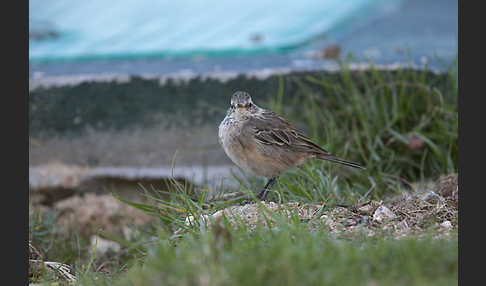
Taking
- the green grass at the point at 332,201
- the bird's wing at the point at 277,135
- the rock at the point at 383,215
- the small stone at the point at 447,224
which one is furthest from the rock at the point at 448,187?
the bird's wing at the point at 277,135

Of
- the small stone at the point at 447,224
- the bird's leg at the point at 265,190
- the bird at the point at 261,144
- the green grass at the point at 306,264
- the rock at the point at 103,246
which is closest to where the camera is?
the green grass at the point at 306,264

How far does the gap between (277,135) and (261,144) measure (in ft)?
0.54

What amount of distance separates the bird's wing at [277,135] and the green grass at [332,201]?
0.98 ft

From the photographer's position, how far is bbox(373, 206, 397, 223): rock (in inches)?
143

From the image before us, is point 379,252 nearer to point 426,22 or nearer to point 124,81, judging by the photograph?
point 124,81

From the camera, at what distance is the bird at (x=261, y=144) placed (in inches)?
177

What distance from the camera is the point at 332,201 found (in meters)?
3.76

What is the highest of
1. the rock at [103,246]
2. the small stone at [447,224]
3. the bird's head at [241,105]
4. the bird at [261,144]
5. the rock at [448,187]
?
the bird's head at [241,105]

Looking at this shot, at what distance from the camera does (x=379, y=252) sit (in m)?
2.73

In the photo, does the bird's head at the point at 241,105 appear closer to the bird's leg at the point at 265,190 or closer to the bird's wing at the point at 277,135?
the bird's wing at the point at 277,135

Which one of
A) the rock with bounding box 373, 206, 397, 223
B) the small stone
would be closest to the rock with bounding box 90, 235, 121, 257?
the rock with bounding box 373, 206, 397, 223

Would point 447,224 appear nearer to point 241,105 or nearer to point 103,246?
point 241,105

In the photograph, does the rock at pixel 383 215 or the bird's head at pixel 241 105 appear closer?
the rock at pixel 383 215

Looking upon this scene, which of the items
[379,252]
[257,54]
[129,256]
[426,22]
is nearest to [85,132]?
[129,256]
